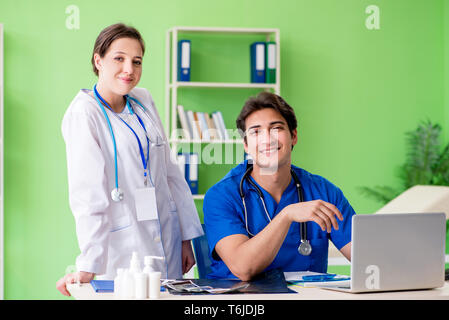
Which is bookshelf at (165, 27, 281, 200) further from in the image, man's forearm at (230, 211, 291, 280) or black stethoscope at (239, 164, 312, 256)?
man's forearm at (230, 211, 291, 280)

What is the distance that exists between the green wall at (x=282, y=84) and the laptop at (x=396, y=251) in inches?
106

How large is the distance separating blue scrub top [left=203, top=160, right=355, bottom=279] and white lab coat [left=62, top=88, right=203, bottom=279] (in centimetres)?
30

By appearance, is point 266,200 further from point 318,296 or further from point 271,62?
point 271,62

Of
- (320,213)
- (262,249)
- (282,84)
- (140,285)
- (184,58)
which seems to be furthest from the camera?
(282,84)

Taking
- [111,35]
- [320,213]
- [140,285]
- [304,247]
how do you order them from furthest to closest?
[111,35], [304,247], [320,213], [140,285]

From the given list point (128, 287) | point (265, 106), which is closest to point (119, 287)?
point (128, 287)

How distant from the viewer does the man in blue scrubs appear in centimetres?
177

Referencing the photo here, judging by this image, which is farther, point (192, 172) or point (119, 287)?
point (192, 172)

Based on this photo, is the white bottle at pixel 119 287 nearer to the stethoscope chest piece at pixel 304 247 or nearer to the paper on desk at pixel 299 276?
the paper on desk at pixel 299 276

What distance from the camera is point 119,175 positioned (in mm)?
1990

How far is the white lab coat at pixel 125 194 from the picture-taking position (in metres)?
1.83

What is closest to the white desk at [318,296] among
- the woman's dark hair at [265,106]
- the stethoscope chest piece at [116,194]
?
the stethoscope chest piece at [116,194]

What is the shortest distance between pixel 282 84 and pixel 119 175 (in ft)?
7.82

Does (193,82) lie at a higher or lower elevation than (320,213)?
higher
